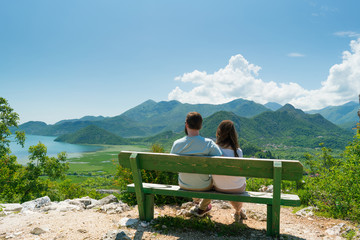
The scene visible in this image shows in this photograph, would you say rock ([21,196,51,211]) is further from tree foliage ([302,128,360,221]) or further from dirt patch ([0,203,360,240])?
tree foliage ([302,128,360,221])

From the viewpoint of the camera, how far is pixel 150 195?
3988mm

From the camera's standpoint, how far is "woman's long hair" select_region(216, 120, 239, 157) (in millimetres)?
3684

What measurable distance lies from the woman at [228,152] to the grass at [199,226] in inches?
16.0

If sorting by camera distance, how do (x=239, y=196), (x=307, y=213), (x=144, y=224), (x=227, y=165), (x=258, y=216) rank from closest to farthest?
(x=227, y=165)
(x=239, y=196)
(x=144, y=224)
(x=258, y=216)
(x=307, y=213)

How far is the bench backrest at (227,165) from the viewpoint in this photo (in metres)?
3.03

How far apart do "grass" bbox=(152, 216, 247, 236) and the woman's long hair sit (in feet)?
4.00

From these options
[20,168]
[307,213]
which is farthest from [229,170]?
[20,168]

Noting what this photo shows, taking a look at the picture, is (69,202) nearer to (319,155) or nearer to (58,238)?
(58,238)

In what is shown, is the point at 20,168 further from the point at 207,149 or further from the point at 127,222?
the point at 207,149

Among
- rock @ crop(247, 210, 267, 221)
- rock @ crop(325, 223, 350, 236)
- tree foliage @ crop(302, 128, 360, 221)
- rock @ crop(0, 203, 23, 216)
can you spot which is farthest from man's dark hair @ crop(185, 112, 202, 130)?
rock @ crop(0, 203, 23, 216)

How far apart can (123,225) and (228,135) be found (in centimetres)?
237

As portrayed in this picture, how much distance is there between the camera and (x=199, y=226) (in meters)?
3.75

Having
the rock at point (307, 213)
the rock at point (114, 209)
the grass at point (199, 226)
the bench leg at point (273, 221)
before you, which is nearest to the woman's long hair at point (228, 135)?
the bench leg at point (273, 221)

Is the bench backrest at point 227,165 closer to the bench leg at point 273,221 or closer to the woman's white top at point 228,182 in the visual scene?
the woman's white top at point 228,182
